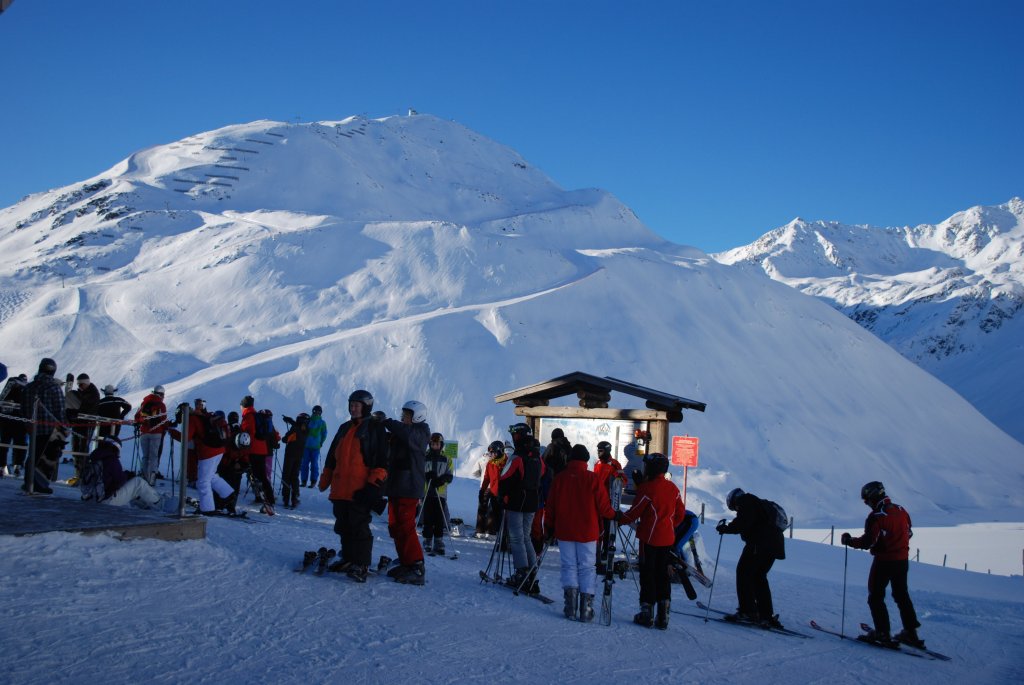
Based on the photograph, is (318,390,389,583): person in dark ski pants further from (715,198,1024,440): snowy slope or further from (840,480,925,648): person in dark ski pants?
(715,198,1024,440): snowy slope

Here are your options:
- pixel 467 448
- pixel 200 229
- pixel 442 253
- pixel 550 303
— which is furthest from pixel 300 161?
pixel 467 448

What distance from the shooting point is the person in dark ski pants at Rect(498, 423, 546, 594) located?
8.95m

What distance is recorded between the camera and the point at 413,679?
16.9 feet

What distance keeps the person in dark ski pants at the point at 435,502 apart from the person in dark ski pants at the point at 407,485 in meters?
2.33

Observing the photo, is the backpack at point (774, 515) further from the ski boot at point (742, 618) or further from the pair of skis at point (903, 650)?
the pair of skis at point (903, 650)

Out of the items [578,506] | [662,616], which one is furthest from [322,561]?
[662,616]

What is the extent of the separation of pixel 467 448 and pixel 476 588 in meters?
21.3

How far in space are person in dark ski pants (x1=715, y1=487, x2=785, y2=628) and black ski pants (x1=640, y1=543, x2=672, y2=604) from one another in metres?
0.85

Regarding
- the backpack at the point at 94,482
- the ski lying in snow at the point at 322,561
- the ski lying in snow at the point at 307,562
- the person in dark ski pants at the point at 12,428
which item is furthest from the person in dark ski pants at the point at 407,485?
the person in dark ski pants at the point at 12,428

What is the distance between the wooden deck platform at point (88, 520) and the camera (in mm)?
7273

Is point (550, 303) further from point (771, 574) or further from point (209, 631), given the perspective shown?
point (209, 631)

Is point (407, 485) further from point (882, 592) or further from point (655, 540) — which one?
point (882, 592)

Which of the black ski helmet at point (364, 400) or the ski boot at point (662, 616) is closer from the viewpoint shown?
the ski boot at point (662, 616)

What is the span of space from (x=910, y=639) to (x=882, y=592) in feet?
1.74
